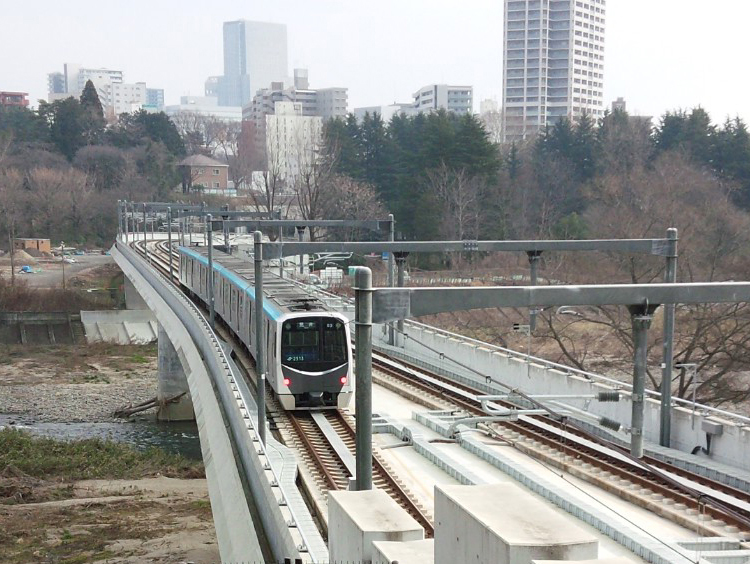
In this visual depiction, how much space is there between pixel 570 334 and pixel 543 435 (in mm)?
28274

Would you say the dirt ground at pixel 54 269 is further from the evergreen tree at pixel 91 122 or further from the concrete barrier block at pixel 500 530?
the concrete barrier block at pixel 500 530

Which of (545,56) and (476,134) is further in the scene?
(545,56)

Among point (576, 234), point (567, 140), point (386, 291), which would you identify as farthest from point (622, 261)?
point (567, 140)

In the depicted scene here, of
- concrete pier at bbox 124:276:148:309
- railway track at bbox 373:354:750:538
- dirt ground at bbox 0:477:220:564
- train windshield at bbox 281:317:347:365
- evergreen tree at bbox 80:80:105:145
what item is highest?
evergreen tree at bbox 80:80:105:145

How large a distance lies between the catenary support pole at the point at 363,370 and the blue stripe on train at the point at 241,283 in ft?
34.4

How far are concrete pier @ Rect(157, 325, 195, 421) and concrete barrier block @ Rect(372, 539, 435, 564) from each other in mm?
35467

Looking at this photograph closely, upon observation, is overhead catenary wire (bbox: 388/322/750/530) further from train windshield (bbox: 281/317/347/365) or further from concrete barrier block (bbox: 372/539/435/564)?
train windshield (bbox: 281/317/347/365)

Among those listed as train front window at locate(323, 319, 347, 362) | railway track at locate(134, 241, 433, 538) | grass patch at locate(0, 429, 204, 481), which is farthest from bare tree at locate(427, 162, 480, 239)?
train front window at locate(323, 319, 347, 362)

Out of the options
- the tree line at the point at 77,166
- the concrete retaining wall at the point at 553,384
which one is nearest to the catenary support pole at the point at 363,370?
the concrete retaining wall at the point at 553,384

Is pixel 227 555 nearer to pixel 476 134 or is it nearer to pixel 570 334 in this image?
pixel 570 334

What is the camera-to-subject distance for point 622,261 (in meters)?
39.0

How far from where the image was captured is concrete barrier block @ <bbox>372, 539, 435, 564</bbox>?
696 cm

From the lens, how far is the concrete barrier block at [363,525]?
7.50 m

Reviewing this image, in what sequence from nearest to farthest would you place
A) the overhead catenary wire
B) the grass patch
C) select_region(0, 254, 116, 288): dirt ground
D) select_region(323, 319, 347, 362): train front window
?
the overhead catenary wire
select_region(323, 319, 347, 362): train front window
the grass patch
select_region(0, 254, 116, 288): dirt ground
